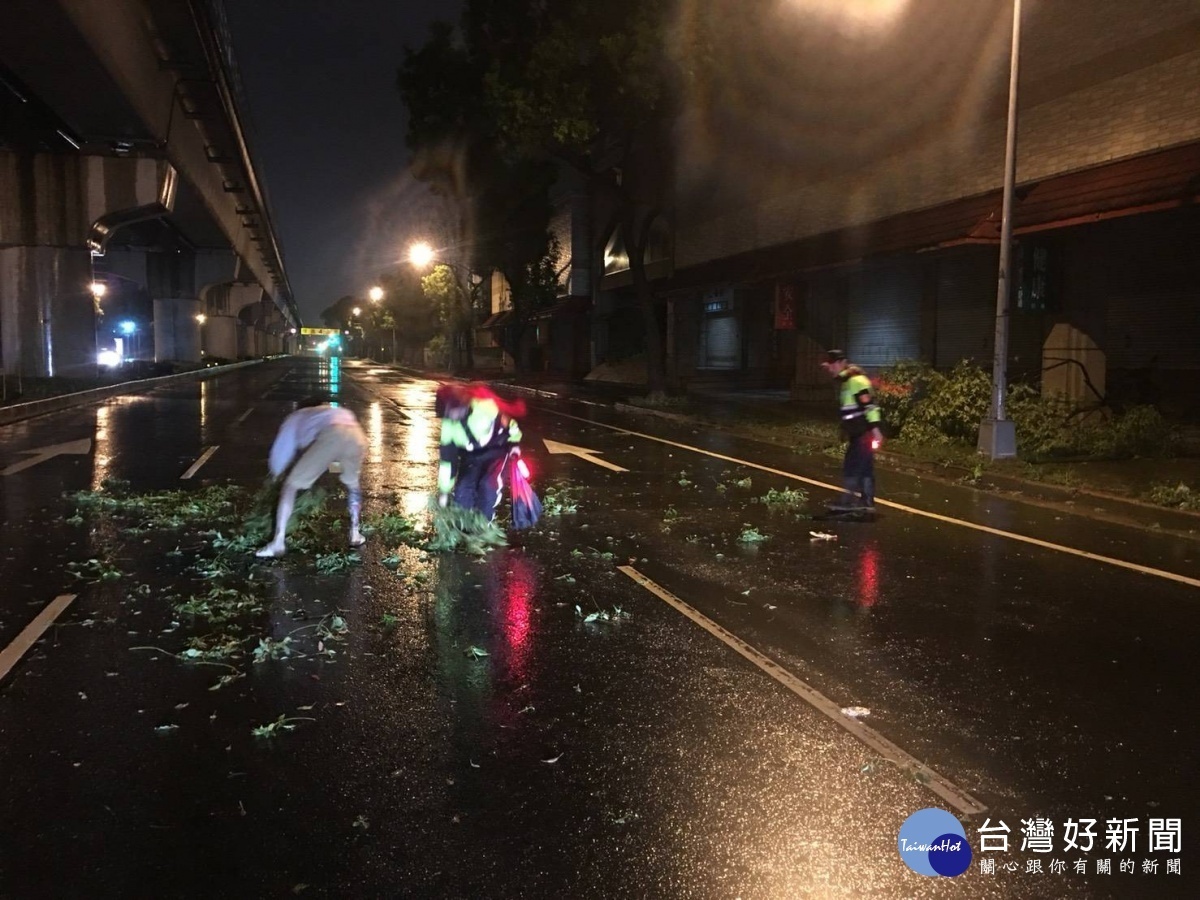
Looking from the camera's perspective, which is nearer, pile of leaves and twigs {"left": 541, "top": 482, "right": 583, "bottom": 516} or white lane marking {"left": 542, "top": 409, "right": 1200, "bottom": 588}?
white lane marking {"left": 542, "top": 409, "right": 1200, "bottom": 588}

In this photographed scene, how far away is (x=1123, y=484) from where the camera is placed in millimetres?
13195

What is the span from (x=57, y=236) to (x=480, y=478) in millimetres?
26716

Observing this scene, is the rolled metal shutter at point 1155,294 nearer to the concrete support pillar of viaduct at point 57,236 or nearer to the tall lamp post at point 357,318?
the concrete support pillar of viaduct at point 57,236

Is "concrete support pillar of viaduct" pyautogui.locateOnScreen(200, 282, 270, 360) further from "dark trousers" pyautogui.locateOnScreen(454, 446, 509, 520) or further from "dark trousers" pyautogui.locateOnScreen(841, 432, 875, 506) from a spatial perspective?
"dark trousers" pyautogui.locateOnScreen(454, 446, 509, 520)

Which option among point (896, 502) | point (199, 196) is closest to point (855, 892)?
point (896, 502)

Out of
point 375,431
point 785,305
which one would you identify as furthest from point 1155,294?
point 375,431

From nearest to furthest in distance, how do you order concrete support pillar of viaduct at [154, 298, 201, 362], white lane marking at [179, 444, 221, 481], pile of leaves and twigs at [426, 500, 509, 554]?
pile of leaves and twigs at [426, 500, 509, 554], white lane marking at [179, 444, 221, 481], concrete support pillar of viaduct at [154, 298, 201, 362]

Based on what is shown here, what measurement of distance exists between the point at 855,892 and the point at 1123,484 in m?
11.6

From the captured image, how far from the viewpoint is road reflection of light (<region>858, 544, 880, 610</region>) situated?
7.47m

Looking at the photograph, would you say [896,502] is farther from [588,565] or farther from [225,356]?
[225,356]

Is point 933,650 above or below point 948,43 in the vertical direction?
below

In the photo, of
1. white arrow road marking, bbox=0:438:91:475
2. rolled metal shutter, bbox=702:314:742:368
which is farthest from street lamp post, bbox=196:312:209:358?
white arrow road marking, bbox=0:438:91:475

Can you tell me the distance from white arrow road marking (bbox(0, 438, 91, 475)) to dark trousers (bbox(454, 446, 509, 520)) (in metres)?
8.31

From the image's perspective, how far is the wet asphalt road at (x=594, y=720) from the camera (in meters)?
3.65
